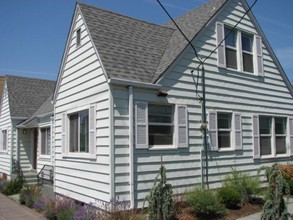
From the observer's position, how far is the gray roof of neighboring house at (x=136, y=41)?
9.08 metres

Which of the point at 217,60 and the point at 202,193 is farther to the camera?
the point at 217,60

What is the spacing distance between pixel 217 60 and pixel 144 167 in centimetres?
488

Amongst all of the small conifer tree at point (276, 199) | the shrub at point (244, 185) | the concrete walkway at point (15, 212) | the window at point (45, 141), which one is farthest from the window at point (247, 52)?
the window at point (45, 141)

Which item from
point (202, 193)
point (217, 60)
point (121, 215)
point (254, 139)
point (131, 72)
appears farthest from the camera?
point (254, 139)

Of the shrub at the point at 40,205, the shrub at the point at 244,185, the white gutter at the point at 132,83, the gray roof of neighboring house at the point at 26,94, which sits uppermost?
the gray roof of neighboring house at the point at 26,94

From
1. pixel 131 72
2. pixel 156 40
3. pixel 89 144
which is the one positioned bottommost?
pixel 89 144

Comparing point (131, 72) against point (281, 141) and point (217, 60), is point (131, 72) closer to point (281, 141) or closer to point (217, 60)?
point (217, 60)

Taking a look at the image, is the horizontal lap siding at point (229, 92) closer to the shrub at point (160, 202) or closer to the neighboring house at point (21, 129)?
the shrub at point (160, 202)

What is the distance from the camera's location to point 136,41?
1048cm

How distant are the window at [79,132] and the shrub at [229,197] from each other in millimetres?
4129

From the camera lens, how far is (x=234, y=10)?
1226cm

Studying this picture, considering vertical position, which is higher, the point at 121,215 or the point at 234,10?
the point at 234,10

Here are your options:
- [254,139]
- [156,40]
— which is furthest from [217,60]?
[254,139]

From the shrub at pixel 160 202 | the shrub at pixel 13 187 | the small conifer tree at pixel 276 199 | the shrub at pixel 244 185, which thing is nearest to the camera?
the small conifer tree at pixel 276 199
